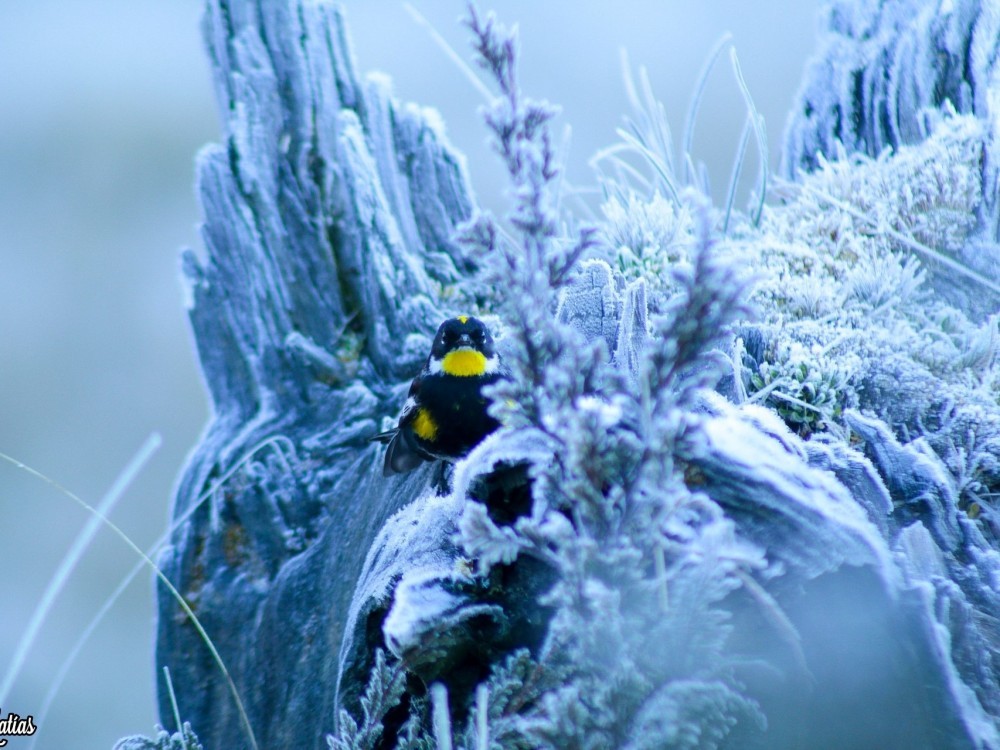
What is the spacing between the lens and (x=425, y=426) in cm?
172

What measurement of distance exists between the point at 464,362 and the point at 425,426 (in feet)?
0.64

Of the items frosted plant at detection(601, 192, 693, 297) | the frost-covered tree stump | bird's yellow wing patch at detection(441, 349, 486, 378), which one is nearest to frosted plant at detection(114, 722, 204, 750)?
the frost-covered tree stump

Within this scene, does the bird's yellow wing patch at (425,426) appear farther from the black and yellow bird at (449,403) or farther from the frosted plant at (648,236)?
the frosted plant at (648,236)

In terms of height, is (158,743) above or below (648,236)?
below

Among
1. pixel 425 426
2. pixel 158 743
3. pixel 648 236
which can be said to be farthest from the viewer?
pixel 648 236

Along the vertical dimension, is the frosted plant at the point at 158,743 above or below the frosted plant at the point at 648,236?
below

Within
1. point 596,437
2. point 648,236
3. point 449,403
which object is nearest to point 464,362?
point 449,403

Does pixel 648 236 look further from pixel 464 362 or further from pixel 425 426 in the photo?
pixel 425 426

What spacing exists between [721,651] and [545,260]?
0.60m

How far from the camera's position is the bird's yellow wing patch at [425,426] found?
5.58 ft

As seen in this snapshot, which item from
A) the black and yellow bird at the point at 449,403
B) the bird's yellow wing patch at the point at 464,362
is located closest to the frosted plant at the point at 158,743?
the black and yellow bird at the point at 449,403

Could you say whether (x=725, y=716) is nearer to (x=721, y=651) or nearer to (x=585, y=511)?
(x=721, y=651)

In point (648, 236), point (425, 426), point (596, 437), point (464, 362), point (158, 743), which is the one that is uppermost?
point (648, 236)

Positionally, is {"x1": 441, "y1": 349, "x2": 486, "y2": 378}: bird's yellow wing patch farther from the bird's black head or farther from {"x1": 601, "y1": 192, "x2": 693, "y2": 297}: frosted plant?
{"x1": 601, "y1": 192, "x2": 693, "y2": 297}: frosted plant
